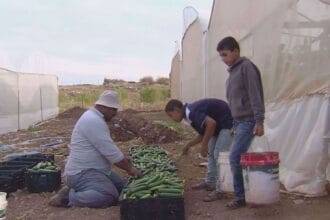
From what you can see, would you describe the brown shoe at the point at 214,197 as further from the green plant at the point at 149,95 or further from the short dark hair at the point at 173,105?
the green plant at the point at 149,95

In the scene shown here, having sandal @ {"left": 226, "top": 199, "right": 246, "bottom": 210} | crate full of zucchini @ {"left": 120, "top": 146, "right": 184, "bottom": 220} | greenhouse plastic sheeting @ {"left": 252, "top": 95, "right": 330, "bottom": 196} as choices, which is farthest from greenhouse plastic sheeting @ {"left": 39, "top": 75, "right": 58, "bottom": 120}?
sandal @ {"left": 226, "top": 199, "right": 246, "bottom": 210}

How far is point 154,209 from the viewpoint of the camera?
5676 mm

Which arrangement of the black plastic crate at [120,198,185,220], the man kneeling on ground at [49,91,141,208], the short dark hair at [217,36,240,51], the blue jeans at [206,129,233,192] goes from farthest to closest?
the blue jeans at [206,129,233,192] → the man kneeling on ground at [49,91,141,208] → the short dark hair at [217,36,240,51] → the black plastic crate at [120,198,185,220]

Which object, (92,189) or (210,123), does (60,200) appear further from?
(210,123)

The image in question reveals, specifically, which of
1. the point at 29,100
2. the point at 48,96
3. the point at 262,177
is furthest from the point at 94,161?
the point at 48,96

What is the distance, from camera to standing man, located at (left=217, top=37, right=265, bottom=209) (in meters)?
5.89

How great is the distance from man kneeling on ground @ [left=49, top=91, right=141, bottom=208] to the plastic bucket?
158cm

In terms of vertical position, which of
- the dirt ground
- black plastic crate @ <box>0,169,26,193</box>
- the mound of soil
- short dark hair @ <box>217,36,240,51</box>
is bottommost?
the dirt ground

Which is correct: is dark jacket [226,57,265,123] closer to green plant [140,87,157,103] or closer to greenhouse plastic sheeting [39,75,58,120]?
greenhouse plastic sheeting [39,75,58,120]

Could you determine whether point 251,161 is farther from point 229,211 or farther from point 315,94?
point 315,94

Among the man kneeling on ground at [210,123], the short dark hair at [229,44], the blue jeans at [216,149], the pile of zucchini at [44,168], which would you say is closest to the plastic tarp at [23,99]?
the pile of zucchini at [44,168]

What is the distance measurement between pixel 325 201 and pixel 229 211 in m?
1.12

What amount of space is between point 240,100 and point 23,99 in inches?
763

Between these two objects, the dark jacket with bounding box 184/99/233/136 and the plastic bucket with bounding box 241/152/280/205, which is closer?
the plastic bucket with bounding box 241/152/280/205
